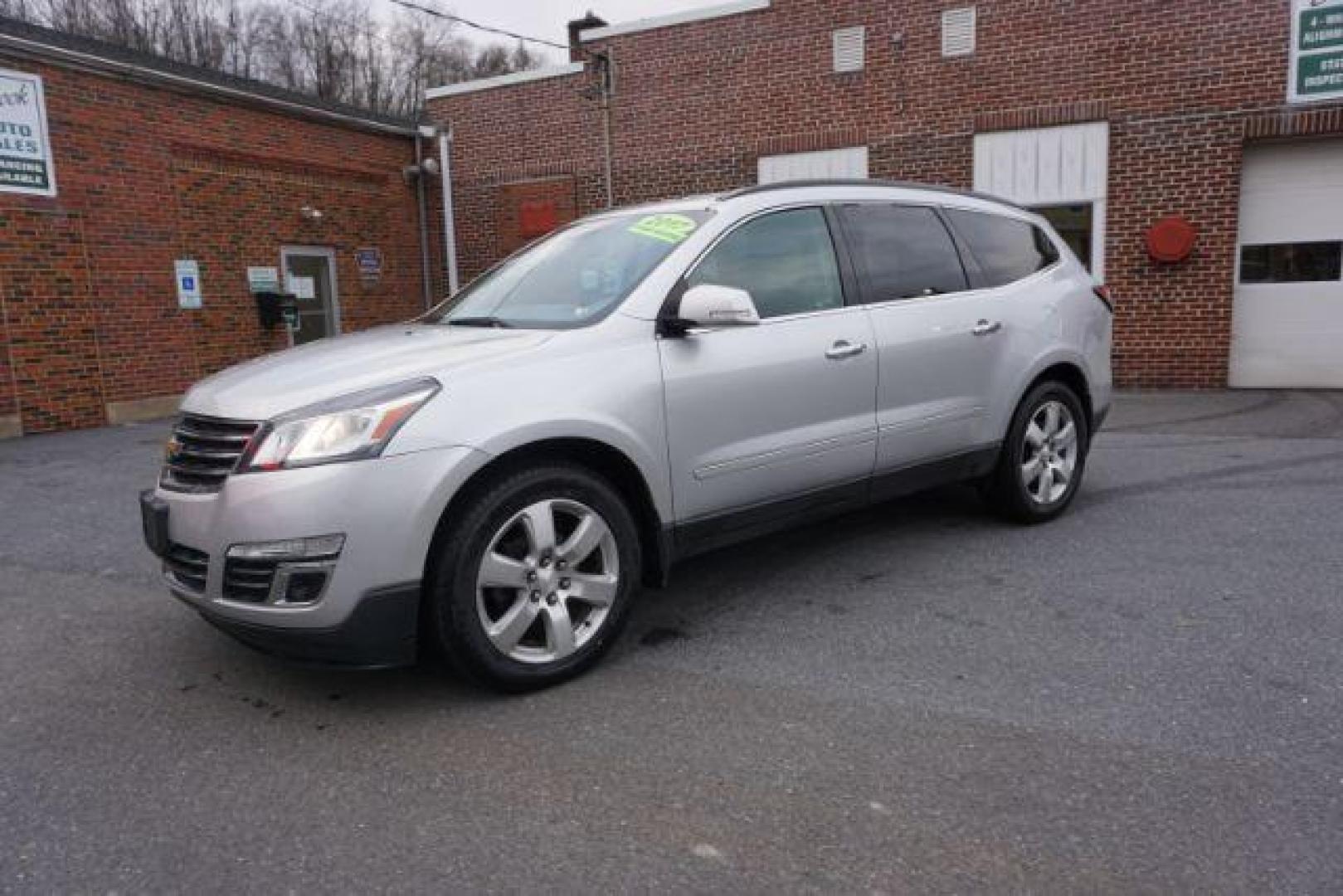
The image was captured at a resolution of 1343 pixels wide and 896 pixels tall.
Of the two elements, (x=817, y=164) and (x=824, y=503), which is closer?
(x=824, y=503)

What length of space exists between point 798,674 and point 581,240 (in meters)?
2.17

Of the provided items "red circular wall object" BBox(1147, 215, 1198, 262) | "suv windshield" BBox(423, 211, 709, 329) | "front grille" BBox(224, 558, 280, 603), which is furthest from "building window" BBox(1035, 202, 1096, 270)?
"front grille" BBox(224, 558, 280, 603)

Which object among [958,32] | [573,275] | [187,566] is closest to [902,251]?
[573,275]

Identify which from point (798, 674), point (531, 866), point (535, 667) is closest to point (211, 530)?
point (535, 667)

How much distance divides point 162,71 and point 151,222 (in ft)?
5.85

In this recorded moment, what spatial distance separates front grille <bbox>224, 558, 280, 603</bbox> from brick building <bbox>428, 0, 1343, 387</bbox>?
34.8 ft

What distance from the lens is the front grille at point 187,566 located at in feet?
9.69

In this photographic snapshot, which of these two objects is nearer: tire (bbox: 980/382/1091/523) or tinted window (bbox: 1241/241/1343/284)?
tire (bbox: 980/382/1091/523)

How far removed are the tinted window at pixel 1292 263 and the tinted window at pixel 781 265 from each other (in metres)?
8.82

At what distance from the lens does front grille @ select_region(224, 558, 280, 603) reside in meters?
2.79

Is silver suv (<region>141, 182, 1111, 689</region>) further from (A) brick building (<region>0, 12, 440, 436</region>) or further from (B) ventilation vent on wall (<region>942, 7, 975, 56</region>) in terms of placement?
(A) brick building (<region>0, 12, 440, 436</region>)

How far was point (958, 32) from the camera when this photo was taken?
447 inches

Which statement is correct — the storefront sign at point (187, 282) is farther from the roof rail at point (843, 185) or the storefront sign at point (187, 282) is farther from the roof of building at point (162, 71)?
the roof rail at point (843, 185)

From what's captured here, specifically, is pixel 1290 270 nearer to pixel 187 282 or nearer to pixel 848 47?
pixel 848 47
